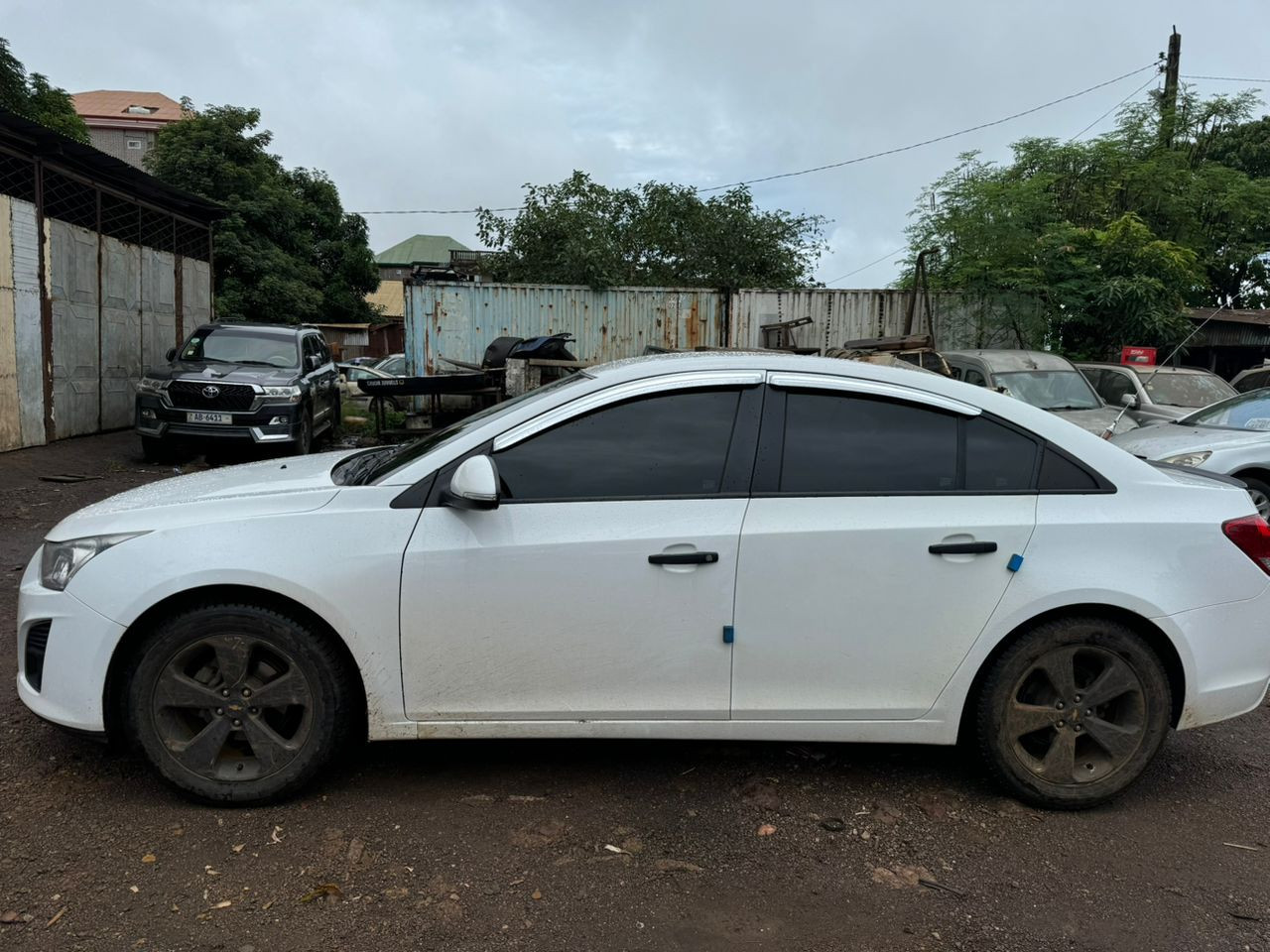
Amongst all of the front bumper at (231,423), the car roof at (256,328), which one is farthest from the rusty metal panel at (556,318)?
the front bumper at (231,423)

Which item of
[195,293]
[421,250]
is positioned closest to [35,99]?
[195,293]

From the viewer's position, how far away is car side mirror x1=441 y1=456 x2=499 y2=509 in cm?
292

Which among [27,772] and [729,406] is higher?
[729,406]

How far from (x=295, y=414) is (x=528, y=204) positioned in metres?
9.41

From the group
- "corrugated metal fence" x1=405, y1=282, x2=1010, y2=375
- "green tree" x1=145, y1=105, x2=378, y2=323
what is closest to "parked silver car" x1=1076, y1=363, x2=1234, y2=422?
"corrugated metal fence" x1=405, y1=282, x2=1010, y2=375

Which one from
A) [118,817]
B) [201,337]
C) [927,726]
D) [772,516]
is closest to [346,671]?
[118,817]

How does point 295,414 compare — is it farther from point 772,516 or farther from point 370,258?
point 370,258

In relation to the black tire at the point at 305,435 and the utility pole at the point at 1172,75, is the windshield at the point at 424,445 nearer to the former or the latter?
the black tire at the point at 305,435

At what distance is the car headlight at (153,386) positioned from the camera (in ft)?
34.6

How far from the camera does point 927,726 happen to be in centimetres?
318

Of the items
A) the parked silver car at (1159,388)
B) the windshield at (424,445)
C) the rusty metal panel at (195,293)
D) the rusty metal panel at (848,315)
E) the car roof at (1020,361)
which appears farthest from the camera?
the rusty metal panel at (195,293)

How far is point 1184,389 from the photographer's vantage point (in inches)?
472

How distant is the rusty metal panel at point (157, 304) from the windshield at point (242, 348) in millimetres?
3636

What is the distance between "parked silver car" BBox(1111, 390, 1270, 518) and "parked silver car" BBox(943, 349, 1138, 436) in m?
2.07
